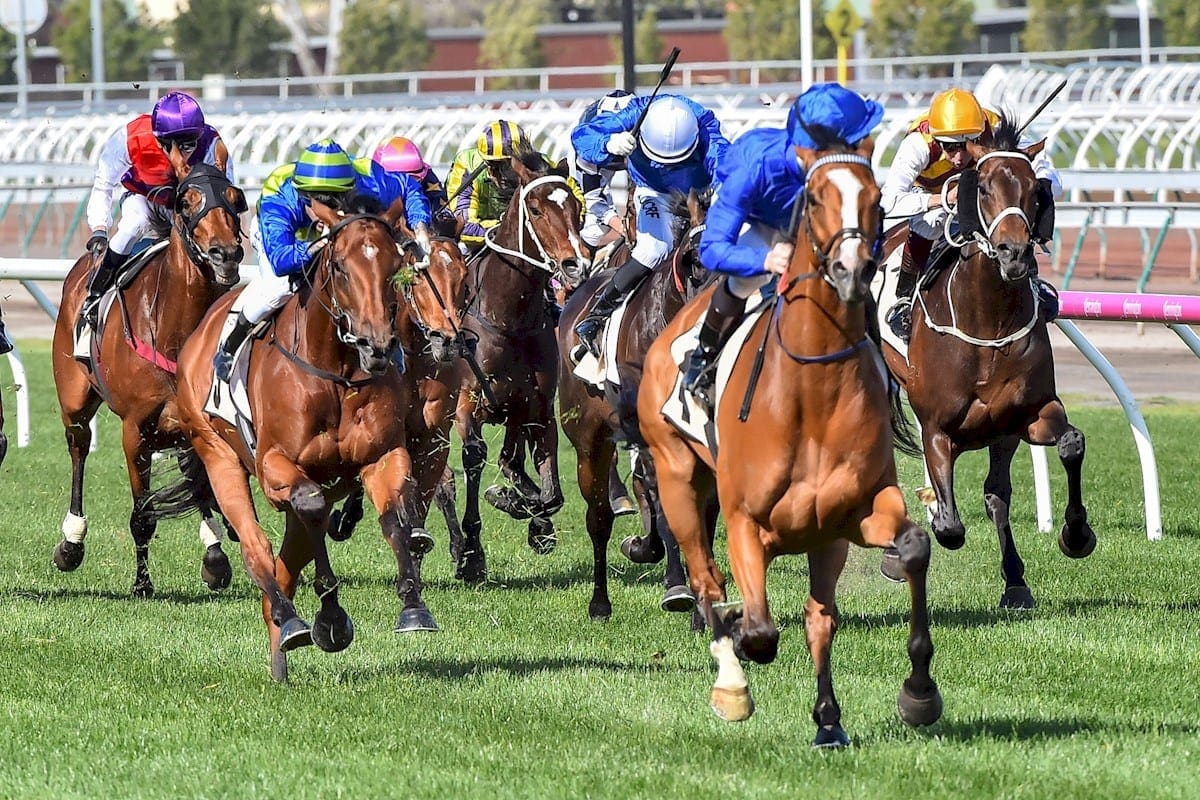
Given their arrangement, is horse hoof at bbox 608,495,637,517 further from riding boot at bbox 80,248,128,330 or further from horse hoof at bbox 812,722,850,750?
horse hoof at bbox 812,722,850,750

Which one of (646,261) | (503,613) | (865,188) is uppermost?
(865,188)

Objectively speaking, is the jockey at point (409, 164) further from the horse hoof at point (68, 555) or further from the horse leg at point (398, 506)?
the horse leg at point (398, 506)

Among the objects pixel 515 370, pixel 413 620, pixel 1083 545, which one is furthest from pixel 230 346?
pixel 1083 545

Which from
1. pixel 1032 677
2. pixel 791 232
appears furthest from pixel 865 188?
pixel 1032 677

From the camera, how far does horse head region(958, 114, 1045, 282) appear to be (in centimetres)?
786

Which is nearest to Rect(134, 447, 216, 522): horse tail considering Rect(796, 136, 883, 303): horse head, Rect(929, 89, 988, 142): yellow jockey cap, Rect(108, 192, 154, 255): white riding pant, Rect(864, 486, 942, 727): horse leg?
Rect(108, 192, 154, 255): white riding pant

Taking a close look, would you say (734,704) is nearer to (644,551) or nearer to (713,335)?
(713,335)

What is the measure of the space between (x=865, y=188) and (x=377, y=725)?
235 cm

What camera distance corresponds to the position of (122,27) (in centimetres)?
5328

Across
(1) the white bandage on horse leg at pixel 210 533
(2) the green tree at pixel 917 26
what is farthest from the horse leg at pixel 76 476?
(2) the green tree at pixel 917 26

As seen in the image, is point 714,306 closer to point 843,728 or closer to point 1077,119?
point 843,728

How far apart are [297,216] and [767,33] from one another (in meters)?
45.8

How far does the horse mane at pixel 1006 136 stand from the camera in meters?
8.19

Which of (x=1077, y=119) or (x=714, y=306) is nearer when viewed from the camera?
(x=714, y=306)
